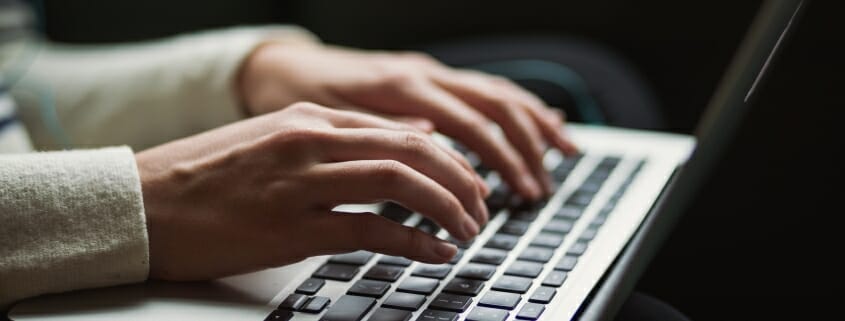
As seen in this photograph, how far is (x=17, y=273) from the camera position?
0.48m

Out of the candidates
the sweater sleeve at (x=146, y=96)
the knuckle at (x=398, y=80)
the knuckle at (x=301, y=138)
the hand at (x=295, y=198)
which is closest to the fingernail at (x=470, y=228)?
the hand at (x=295, y=198)

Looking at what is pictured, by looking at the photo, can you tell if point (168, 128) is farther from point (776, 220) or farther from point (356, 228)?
point (776, 220)

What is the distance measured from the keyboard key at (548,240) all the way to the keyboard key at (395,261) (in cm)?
9

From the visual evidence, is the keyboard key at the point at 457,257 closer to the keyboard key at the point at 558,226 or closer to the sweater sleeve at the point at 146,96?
the keyboard key at the point at 558,226

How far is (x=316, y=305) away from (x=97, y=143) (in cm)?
52

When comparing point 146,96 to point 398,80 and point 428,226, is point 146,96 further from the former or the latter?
point 428,226

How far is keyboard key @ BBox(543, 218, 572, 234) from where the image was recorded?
591mm

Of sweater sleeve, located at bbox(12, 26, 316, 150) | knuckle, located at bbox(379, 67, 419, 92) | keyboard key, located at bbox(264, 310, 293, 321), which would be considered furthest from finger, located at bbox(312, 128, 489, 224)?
sweater sleeve, located at bbox(12, 26, 316, 150)

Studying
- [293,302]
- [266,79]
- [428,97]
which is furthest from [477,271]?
[266,79]

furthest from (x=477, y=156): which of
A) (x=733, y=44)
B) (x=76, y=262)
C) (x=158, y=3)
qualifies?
(x=158, y=3)

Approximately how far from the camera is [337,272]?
520mm

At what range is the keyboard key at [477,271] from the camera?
0.51 m

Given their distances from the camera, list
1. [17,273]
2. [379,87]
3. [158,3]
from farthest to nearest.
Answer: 1. [158,3]
2. [379,87]
3. [17,273]

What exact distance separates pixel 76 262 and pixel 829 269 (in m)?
0.48
